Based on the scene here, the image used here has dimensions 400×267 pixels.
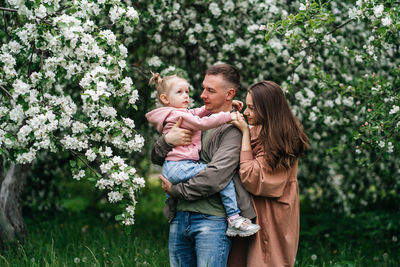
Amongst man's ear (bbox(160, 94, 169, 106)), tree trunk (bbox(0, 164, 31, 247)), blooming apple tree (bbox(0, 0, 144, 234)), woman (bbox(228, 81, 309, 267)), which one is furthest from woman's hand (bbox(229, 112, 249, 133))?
tree trunk (bbox(0, 164, 31, 247))

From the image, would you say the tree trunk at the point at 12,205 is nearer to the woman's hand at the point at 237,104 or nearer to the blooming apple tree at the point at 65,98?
the blooming apple tree at the point at 65,98

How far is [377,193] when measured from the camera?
6.88m

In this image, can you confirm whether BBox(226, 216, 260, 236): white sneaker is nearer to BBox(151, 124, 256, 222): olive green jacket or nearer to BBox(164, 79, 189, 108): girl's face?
BBox(151, 124, 256, 222): olive green jacket

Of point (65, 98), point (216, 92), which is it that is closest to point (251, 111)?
point (216, 92)

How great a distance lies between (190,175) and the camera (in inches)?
114

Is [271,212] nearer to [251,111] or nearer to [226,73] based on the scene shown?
[251,111]

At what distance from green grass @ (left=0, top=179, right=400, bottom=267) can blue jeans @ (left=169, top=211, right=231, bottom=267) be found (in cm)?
106

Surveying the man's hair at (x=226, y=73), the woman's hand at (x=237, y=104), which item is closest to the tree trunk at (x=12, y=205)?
the woman's hand at (x=237, y=104)

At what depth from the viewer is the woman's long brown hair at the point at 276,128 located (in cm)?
Result: 288

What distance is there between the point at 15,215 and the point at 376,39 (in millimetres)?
3704

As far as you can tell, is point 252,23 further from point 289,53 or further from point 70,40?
point 70,40

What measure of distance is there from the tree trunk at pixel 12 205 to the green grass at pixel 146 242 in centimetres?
12

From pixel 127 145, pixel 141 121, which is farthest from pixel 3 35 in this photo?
pixel 141 121

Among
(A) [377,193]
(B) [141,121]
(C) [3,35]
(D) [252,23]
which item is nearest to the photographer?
(C) [3,35]
